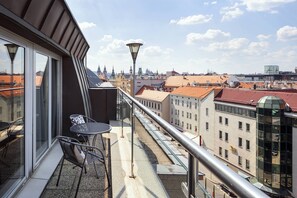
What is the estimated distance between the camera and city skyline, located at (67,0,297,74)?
46.9 ft

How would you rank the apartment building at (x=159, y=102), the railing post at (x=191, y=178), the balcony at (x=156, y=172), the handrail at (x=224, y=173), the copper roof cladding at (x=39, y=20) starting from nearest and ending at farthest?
1. the handrail at (x=224, y=173)
2. the balcony at (x=156, y=172)
3. the railing post at (x=191, y=178)
4. the copper roof cladding at (x=39, y=20)
5. the apartment building at (x=159, y=102)

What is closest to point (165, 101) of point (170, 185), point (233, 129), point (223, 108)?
point (223, 108)

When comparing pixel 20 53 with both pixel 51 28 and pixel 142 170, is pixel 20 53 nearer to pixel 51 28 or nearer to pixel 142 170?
pixel 51 28

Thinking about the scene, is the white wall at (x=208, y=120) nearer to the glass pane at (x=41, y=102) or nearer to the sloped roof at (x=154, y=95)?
the sloped roof at (x=154, y=95)

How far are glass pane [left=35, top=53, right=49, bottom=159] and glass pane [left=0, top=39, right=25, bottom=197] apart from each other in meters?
0.74

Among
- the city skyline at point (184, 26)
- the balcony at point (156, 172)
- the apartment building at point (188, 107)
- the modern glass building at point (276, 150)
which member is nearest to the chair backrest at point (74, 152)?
the balcony at point (156, 172)

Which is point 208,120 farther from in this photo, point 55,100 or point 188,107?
point 55,100

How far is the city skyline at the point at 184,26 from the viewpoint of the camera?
1430 cm

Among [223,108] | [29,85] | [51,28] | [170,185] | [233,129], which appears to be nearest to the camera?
[170,185]

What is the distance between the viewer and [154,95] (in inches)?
2203

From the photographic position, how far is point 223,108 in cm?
3675

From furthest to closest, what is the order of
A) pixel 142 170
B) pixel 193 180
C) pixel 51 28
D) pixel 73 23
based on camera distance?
pixel 73 23, pixel 51 28, pixel 142 170, pixel 193 180

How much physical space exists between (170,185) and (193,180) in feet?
2.40

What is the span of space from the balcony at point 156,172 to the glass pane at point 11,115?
55cm
